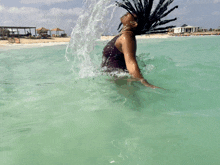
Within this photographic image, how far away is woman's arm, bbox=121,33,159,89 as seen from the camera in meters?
2.58

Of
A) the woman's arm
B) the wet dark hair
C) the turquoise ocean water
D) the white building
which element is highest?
the white building

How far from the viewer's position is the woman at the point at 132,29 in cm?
270

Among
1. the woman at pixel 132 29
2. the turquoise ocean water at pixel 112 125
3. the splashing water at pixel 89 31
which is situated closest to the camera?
the turquoise ocean water at pixel 112 125

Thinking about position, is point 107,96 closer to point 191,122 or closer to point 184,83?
point 191,122

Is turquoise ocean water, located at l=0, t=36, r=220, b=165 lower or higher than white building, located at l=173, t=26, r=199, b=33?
lower

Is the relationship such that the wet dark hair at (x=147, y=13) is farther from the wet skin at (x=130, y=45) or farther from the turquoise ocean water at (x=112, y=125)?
the turquoise ocean water at (x=112, y=125)

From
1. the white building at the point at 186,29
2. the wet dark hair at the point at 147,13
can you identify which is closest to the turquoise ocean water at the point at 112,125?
the wet dark hair at the point at 147,13

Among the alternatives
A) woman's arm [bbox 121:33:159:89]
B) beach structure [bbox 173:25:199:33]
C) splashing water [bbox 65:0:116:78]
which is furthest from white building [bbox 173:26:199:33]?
woman's arm [bbox 121:33:159:89]

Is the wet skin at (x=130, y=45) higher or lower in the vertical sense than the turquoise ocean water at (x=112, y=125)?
higher

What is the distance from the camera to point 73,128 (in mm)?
2178

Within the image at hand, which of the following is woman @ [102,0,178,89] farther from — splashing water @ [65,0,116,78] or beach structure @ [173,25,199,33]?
→ beach structure @ [173,25,199,33]

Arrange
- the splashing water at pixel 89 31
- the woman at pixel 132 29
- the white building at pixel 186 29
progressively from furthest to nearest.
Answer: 1. the white building at pixel 186 29
2. the splashing water at pixel 89 31
3. the woman at pixel 132 29

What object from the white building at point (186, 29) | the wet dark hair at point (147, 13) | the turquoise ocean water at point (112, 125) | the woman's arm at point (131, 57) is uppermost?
Answer: the white building at point (186, 29)

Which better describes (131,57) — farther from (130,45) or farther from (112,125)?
(112,125)
